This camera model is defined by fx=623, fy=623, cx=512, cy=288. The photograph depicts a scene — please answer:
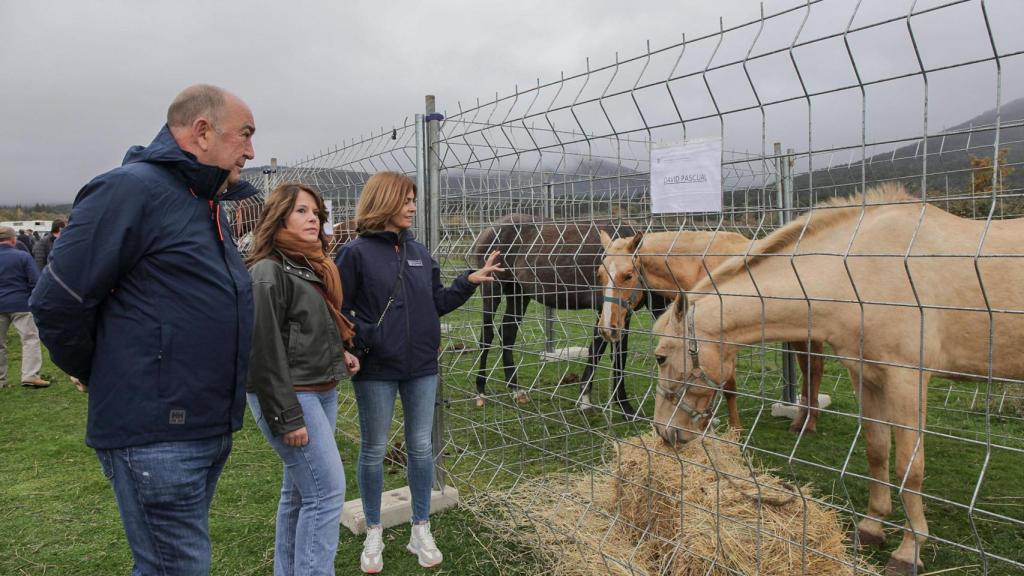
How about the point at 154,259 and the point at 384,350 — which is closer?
the point at 154,259

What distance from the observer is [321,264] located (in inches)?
101

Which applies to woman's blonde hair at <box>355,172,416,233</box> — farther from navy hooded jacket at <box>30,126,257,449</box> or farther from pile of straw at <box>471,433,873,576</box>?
pile of straw at <box>471,433,873,576</box>

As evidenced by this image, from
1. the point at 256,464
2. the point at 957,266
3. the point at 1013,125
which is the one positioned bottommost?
the point at 256,464

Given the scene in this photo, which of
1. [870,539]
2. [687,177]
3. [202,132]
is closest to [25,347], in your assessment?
[202,132]

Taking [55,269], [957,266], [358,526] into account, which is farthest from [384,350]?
[957,266]

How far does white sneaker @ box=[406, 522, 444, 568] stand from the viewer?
3.13 m

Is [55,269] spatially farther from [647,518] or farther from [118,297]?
[647,518]

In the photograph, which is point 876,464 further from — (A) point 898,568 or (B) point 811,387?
(B) point 811,387

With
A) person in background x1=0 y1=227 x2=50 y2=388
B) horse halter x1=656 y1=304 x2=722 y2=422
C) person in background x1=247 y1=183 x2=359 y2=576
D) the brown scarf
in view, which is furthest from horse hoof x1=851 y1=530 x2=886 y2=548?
person in background x1=0 y1=227 x2=50 y2=388

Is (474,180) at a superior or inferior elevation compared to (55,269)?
superior

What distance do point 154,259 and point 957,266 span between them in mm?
3297

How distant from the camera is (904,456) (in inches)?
111

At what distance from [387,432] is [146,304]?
5.16 feet

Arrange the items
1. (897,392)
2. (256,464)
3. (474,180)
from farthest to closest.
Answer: (256,464) → (474,180) → (897,392)
